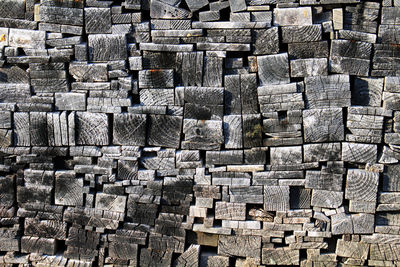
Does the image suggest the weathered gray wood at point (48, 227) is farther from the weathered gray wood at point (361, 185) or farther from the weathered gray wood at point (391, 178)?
the weathered gray wood at point (391, 178)

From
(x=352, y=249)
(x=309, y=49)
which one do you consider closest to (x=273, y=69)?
(x=309, y=49)

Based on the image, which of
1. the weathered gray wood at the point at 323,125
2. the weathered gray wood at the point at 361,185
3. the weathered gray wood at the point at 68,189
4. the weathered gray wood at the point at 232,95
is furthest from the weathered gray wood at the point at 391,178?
the weathered gray wood at the point at 68,189

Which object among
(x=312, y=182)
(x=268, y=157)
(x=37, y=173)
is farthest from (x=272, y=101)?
(x=37, y=173)

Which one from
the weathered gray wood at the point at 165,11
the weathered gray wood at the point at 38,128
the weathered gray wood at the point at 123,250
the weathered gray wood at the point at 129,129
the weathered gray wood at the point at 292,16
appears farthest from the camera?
the weathered gray wood at the point at 123,250

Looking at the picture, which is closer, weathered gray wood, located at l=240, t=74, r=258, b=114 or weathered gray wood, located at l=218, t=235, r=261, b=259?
weathered gray wood, located at l=240, t=74, r=258, b=114

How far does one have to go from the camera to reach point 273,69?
3.83 metres

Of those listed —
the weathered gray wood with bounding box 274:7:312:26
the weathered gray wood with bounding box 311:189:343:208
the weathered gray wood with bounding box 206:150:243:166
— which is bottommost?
the weathered gray wood with bounding box 311:189:343:208

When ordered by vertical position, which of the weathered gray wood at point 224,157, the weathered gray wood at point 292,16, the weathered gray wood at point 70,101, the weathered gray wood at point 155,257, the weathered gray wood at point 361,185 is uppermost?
the weathered gray wood at point 292,16

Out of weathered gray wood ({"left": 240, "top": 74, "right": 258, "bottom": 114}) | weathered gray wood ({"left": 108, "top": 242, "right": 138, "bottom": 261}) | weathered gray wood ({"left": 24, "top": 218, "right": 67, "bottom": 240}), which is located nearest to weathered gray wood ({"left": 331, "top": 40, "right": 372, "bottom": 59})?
weathered gray wood ({"left": 240, "top": 74, "right": 258, "bottom": 114})

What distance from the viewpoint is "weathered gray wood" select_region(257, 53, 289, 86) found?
3.81 m

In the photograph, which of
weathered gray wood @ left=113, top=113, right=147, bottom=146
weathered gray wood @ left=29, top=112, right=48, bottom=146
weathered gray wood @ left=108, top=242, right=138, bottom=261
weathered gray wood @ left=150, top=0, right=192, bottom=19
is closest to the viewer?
weathered gray wood @ left=150, top=0, right=192, bottom=19

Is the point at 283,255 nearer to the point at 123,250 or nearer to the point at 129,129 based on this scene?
the point at 123,250

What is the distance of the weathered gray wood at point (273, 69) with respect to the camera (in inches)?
150

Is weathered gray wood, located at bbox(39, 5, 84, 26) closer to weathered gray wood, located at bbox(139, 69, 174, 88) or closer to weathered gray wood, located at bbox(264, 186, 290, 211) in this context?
weathered gray wood, located at bbox(139, 69, 174, 88)
